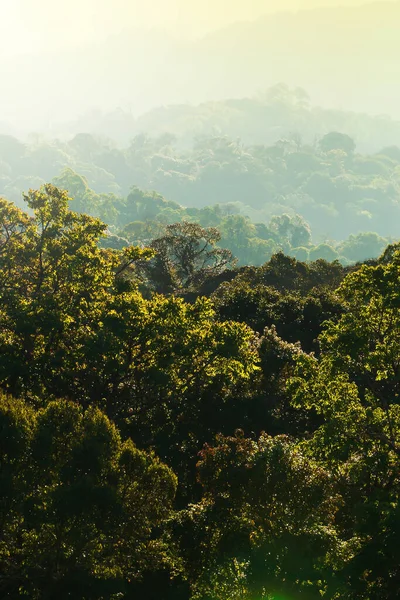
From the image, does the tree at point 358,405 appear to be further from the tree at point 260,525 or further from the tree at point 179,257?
the tree at point 179,257

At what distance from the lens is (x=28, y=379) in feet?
66.7

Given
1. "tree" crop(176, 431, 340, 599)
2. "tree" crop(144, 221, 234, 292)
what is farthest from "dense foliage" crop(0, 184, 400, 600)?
"tree" crop(144, 221, 234, 292)

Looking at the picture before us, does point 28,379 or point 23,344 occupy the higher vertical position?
point 23,344

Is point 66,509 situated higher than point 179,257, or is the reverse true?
point 179,257

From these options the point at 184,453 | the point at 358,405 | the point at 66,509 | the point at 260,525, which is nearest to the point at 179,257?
the point at 184,453

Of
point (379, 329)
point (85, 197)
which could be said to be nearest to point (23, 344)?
point (379, 329)

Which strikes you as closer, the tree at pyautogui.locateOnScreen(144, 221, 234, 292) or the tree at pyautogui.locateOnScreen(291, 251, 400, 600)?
the tree at pyautogui.locateOnScreen(291, 251, 400, 600)

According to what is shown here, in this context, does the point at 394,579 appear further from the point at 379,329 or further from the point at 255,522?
the point at 379,329

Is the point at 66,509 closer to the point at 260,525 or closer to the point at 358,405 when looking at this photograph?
the point at 260,525

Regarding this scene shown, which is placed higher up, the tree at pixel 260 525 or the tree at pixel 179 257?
the tree at pixel 179 257

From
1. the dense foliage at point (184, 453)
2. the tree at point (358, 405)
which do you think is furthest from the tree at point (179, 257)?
the tree at point (358, 405)

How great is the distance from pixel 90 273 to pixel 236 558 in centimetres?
1451

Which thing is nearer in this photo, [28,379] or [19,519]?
[19,519]

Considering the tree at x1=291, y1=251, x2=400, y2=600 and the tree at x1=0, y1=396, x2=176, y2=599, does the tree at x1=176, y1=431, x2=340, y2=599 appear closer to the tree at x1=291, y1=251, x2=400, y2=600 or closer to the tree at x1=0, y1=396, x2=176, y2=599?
the tree at x1=291, y1=251, x2=400, y2=600
